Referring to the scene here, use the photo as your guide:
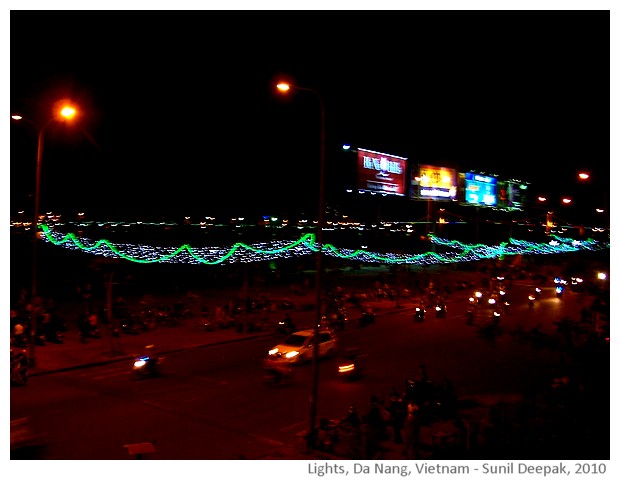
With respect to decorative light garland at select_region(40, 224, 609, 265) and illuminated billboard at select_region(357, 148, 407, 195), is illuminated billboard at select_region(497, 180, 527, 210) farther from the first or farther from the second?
illuminated billboard at select_region(357, 148, 407, 195)

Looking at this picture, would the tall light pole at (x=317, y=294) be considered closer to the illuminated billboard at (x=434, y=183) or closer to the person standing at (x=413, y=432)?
the person standing at (x=413, y=432)

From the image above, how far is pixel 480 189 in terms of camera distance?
1813 inches

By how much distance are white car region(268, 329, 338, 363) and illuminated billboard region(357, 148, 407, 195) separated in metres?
13.3

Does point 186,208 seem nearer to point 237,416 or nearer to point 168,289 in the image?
point 168,289

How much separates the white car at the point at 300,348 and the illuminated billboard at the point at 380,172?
13.3 m

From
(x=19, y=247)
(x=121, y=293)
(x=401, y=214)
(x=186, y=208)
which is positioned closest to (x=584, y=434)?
(x=121, y=293)

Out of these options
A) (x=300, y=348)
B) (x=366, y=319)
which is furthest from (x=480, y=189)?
(x=300, y=348)

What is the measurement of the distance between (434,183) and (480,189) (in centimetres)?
761

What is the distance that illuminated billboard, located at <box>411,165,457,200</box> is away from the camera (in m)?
38.8

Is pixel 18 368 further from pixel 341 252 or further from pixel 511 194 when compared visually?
pixel 511 194

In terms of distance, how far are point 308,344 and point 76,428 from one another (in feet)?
30.6

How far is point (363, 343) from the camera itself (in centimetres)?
2564


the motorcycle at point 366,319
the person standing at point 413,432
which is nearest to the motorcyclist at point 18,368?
the person standing at point 413,432

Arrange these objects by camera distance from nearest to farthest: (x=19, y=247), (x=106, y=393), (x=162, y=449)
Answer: (x=162, y=449)
(x=106, y=393)
(x=19, y=247)
